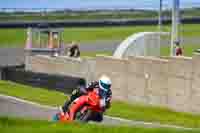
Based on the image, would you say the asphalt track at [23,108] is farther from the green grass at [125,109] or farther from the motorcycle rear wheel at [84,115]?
the motorcycle rear wheel at [84,115]

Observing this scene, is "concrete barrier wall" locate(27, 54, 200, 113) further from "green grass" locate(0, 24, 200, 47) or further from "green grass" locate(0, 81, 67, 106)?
"green grass" locate(0, 24, 200, 47)

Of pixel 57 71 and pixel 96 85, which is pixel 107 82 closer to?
pixel 96 85

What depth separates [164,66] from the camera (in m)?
20.7

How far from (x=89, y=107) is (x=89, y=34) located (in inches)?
2124

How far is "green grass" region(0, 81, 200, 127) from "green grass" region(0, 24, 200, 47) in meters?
29.4

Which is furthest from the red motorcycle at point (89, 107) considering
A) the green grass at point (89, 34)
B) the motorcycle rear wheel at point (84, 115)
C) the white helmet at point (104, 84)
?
the green grass at point (89, 34)

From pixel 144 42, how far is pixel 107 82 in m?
16.6

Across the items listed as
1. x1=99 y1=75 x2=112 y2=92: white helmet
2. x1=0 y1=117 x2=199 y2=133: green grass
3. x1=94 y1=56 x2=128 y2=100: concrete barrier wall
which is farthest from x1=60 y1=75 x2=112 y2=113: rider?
x1=94 y1=56 x2=128 y2=100: concrete barrier wall

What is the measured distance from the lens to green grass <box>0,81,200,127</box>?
1741 centimetres

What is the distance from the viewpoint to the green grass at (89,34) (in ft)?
186

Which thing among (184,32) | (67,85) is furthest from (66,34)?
(67,85)

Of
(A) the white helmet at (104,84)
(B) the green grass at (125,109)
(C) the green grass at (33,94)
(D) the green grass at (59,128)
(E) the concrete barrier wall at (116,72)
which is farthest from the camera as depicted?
(E) the concrete barrier wall at (116,72)

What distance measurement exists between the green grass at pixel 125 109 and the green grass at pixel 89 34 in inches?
1158

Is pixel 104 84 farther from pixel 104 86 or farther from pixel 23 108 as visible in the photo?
pixel 23 108
